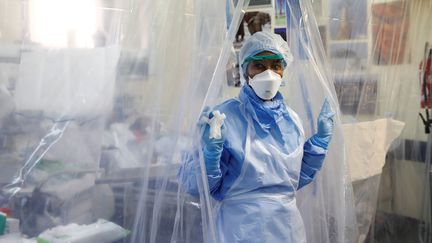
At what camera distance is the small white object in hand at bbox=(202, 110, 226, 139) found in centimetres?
106

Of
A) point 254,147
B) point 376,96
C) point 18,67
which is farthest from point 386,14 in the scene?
point 18,67

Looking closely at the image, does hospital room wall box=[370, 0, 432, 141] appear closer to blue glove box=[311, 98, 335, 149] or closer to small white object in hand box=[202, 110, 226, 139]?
blue glove box=[311, 98, 335, 149]

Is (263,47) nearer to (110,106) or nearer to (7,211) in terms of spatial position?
(110,106)

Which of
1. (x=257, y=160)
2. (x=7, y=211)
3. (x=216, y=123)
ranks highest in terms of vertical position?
(x=216, y=123)

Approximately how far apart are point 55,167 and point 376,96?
5.07ft

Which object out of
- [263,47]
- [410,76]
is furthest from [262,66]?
[410,76]

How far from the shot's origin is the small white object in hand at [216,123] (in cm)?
106

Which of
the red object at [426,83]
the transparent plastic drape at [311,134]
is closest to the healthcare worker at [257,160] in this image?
the transparent plastic drape at [311,134]

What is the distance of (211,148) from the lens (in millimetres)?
1074

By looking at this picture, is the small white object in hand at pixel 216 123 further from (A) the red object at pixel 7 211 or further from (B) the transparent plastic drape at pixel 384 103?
(B) the transparent plastic drape at pixel 384 103

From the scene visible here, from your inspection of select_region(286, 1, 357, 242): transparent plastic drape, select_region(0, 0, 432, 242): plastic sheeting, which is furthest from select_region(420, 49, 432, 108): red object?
select_region(0, 0, 432, 242): plastic sheeting

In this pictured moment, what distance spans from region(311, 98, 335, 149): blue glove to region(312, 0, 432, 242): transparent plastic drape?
1.73 feet

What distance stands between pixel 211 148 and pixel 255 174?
6.2 inches

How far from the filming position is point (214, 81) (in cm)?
115
